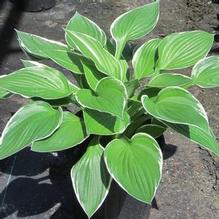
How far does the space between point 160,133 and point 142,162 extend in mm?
221

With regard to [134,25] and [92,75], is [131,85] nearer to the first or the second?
[92,75]

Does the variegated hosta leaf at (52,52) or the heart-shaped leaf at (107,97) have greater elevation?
the variegated hosta leaf at (52,52)

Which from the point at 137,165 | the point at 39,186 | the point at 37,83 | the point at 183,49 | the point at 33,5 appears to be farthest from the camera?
the point at 33,5

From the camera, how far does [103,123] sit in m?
1.54

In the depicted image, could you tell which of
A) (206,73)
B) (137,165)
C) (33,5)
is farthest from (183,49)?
(33,5)

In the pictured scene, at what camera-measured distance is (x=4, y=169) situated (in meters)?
2.26

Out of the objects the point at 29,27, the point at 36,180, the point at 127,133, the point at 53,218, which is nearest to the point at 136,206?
the point at 127,133

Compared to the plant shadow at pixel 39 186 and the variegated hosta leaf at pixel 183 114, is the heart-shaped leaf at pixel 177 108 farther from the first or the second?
the plant shadow at pixel 39 186

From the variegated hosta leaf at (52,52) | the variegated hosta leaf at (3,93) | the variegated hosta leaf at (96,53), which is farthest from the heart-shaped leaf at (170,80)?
the variegated hosta leaf at (3,93)

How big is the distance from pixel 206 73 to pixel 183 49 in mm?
122

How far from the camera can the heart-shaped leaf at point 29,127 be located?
4.83ft

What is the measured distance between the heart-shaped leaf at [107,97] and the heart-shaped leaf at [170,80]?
5.2 inches

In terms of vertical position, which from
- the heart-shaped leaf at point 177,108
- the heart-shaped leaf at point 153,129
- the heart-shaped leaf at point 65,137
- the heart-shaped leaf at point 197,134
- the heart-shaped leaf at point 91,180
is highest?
the heart-shaped leaf at point 177,108

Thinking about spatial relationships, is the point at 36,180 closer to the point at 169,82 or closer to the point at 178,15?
the point at 169,82
